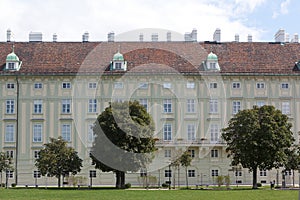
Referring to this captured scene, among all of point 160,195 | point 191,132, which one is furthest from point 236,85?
point 160,195

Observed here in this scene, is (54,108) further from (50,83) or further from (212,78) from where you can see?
(212,78)

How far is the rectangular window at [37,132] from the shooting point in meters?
66.6

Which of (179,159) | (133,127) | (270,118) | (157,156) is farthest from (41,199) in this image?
(157,156)

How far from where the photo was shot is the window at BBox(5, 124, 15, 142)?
6644cm

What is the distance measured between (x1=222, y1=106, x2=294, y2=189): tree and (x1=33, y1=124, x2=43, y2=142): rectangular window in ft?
74.0

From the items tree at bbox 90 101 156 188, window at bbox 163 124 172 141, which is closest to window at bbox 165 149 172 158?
window at bbox 163 124 172 141

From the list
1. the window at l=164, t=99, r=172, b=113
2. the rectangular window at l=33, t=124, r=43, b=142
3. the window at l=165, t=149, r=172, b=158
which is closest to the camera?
the window at l=165, t=149, r=172, b=158

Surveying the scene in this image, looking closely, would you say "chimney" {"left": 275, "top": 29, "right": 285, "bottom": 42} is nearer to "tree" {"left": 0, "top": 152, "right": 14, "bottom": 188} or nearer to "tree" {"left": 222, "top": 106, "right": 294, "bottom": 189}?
"tree" {"left": 222, "top": 106, "right": 294, "bottom": 189}

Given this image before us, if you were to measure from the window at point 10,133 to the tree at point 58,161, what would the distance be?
11421 millimetres

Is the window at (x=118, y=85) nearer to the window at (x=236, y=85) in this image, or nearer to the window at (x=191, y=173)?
the window at (x=191, y=173)

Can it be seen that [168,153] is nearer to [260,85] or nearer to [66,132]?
[66,132]

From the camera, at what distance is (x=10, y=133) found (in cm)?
6656

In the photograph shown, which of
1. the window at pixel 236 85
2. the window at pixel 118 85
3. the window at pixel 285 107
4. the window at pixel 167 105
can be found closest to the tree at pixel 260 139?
the window at pixel 236 85

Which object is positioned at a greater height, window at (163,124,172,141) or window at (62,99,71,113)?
window at (62,99,71,113)
